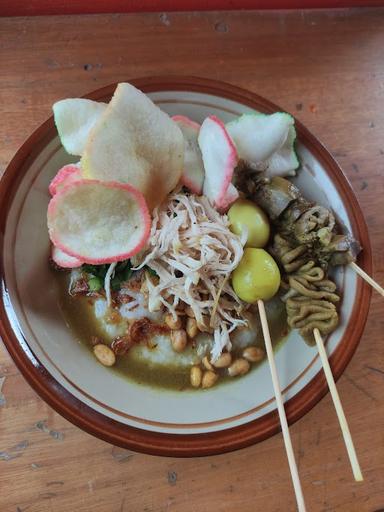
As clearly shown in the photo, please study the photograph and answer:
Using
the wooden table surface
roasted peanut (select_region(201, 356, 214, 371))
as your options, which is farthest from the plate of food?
the wooden table surface

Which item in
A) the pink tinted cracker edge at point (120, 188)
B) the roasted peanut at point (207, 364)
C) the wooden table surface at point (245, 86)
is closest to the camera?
the pink tinted cracker edge at point (120, 188)

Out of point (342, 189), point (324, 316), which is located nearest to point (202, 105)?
point (342, 189)

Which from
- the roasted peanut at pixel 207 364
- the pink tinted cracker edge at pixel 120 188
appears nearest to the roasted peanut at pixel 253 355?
the roasted peanut at pixel 207 364

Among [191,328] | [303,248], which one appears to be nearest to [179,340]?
[191,328]

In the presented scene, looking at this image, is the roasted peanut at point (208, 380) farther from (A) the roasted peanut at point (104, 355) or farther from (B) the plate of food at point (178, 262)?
(A) the roasted peanut at point (104, 355)

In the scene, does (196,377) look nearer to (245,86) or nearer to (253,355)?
(253,355)

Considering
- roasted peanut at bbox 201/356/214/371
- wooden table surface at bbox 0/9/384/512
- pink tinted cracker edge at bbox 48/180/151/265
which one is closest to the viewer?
pink tinted cracker edge at bbox 48/180/151/265

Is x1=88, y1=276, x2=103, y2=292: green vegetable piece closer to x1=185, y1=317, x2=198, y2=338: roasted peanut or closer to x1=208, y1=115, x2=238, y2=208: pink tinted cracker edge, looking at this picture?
x1=185, y1=317, x2=198, y2=338: roasted peanut

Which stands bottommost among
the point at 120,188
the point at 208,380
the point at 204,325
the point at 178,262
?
the point at 208,380
